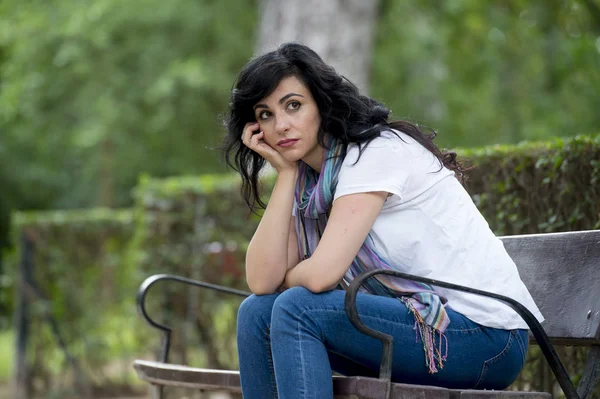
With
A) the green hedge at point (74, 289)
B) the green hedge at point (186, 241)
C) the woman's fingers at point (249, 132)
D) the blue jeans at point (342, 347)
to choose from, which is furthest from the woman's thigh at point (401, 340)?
the green hedge at point (74, 289)

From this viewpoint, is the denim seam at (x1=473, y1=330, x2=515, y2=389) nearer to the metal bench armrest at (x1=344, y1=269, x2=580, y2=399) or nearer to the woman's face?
the metal bench armrest at (x1=344, y1=269, x2=580, y2=399)

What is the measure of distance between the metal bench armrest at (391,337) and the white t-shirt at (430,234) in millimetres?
102

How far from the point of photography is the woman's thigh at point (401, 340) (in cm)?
271

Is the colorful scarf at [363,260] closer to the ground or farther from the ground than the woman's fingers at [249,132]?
closer to the ground

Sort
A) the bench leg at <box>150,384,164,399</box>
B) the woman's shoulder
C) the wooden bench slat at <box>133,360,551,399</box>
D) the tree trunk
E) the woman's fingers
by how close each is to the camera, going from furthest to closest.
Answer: the tree trunk → the bench leg at <box>150,384,164,399</box> → the woman's fingers → the woman's shoulder → the wooden bench slat at <box>133,360,551,399</box>

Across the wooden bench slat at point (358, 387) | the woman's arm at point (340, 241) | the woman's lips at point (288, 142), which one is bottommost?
the wooden bench slat at point (358, 387)

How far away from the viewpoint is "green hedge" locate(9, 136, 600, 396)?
3602 millimetres

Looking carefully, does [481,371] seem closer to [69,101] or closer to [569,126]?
[569,126]

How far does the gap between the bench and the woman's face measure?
2.09 feet

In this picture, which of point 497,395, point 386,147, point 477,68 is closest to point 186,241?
point 386,147

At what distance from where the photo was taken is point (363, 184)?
111 inches

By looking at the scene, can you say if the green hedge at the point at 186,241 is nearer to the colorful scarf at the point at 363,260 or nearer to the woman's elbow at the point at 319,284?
the colorful scarf at the point at 363,260

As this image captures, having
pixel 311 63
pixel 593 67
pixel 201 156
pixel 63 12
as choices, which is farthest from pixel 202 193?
pixel 201 156

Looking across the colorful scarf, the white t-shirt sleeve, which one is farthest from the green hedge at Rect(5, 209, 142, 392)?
the white t-shirt sleeve
